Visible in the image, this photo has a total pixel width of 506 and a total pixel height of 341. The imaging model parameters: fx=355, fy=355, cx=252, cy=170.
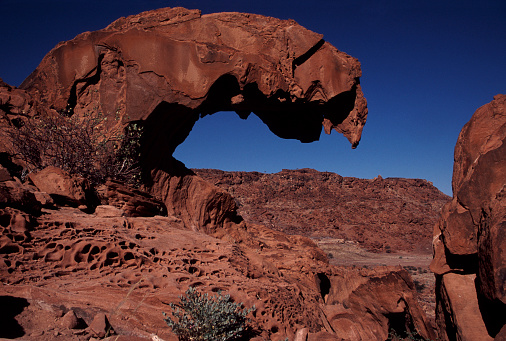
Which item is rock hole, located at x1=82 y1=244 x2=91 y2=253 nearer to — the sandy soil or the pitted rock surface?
the pitted rock surface

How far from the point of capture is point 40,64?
894cm

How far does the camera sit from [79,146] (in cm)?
772

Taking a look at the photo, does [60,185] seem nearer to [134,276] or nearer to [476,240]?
[134,276]

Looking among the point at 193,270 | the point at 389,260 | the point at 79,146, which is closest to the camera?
the point at 193,270

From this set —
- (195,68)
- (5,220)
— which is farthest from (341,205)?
(5,220)

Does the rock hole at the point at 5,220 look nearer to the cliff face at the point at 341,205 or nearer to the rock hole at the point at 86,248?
the rock hole at the point at 86,248

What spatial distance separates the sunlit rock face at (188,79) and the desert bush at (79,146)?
426 millimetres

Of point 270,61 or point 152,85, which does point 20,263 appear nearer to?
point 152,85

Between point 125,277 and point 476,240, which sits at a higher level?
point 476,240

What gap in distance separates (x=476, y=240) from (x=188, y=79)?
6637 mm

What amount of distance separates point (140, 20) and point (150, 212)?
4853mm

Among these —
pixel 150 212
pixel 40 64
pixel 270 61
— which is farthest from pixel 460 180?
pixel 40 64

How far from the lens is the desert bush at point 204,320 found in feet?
11.1

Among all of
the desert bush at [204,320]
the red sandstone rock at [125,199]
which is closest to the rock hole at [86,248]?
the desert bush at [204,320]
